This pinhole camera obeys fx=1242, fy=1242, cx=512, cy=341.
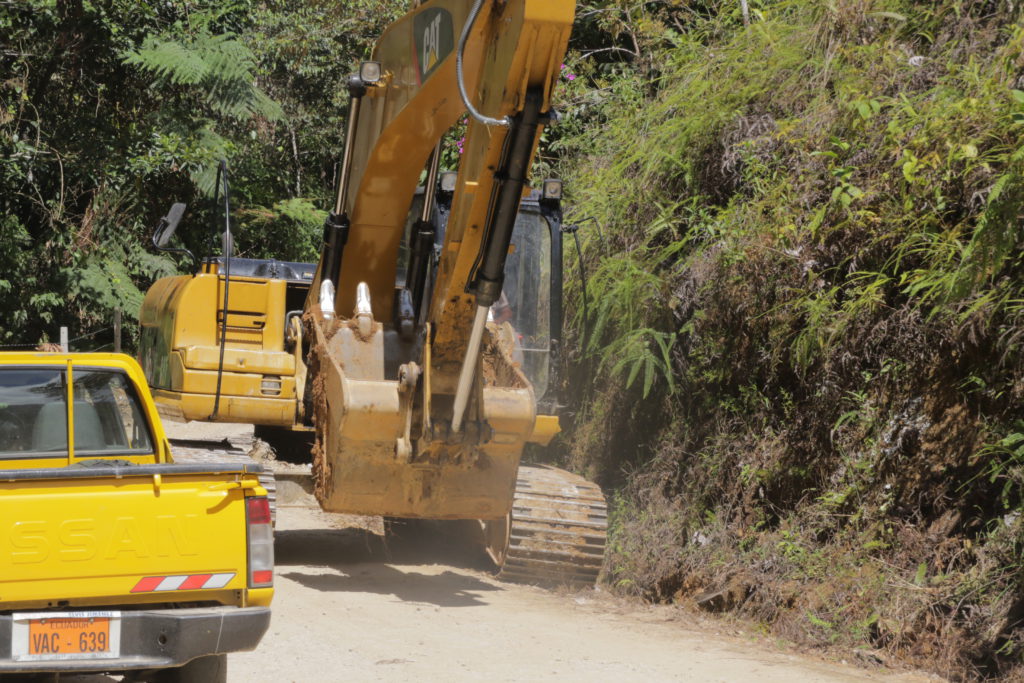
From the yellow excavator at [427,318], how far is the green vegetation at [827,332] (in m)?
0.90

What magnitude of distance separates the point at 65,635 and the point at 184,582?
481 mm

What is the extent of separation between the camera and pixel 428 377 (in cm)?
785

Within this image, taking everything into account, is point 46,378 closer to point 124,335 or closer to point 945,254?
point 945,254

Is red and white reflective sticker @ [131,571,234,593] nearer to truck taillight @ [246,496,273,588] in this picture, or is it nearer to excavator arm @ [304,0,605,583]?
truck taillight @ [246,496,273,588]

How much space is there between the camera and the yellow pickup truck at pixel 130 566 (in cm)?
474

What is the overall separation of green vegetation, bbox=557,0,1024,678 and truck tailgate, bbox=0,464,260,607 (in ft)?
12.8

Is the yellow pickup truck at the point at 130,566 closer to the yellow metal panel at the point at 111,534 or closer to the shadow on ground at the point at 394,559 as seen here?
the yellow metal panel at the point at 111,534

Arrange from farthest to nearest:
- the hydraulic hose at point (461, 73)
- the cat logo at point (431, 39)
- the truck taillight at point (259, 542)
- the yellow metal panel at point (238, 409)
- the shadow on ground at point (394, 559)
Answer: the yellow metal panel at point (238, 409), the shadow on ground at point (394, 559), the cat logo at point (431, 39), the hydraulic hose at point (461, 73), the truck taillight at point (259, 542)

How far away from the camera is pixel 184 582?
4973 millimetres

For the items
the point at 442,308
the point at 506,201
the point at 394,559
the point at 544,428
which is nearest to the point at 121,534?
the point at 506,201

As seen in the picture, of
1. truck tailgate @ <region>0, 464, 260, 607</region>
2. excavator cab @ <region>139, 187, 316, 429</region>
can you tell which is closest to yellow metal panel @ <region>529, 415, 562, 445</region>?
excavator cab @ <region>139, 187, 316, 429</region>

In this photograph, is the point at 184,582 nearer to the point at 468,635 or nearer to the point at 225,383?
the point at 468,635

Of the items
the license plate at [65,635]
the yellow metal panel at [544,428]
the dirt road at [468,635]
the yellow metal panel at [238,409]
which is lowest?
the dirt road at [468,635]

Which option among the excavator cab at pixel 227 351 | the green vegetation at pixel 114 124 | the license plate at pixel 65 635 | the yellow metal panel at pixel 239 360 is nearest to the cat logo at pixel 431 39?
the excavator cab at pixel 227 351
